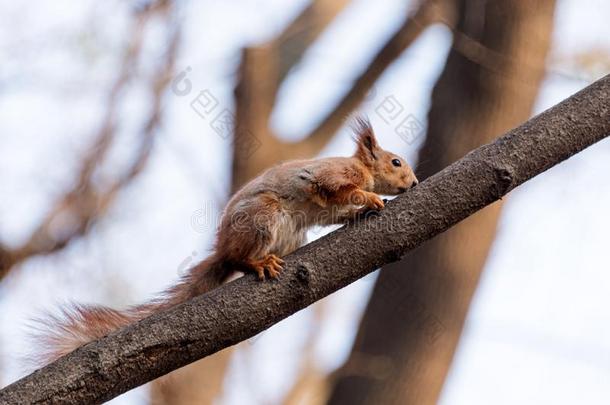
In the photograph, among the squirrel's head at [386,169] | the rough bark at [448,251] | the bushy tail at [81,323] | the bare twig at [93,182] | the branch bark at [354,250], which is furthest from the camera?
the bare twig at [93,182]

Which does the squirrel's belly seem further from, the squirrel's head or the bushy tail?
the squirrel's head

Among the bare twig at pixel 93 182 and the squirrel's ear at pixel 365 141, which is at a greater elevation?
the bare twig at pixel 93 182

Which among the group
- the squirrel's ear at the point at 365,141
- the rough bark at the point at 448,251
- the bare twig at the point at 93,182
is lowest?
the rough bark at the point at 448,251

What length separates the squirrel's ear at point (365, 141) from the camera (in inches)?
149

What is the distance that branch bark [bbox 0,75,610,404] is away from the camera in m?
2.39

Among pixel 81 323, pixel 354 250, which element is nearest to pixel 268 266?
pixel 354 250

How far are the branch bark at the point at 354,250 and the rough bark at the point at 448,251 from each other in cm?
113

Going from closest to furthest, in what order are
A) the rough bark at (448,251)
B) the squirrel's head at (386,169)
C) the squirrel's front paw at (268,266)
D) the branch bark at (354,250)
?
1. the branch bark at (354,250)
2. the squirrel's front paw at (268,266)
3. the rough bark at (448,251)
4. the squirrel's head at (386,169)

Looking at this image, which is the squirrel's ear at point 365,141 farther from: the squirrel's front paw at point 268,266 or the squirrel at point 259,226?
the squirrel's front paw at point 268,266

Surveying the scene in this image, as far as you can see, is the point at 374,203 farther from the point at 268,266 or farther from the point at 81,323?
the point at 81,323

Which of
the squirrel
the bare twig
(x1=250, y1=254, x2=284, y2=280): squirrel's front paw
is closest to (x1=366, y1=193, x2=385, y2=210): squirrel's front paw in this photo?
→ the squirrel

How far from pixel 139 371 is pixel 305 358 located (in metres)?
3.98

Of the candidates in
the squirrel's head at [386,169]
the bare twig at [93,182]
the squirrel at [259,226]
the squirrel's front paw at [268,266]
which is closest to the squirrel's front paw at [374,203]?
the squirrel at [259,226]

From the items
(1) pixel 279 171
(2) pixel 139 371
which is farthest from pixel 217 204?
(2) pixel 139 371
